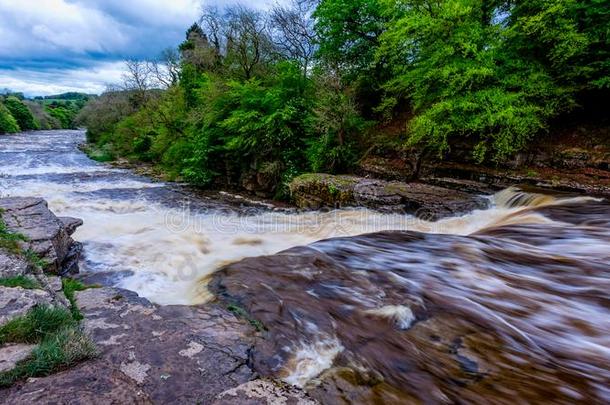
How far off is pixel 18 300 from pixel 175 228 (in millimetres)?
6529

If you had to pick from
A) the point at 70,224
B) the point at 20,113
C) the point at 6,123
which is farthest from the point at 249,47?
the point at 20,113

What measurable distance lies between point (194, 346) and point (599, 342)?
3.97 metres

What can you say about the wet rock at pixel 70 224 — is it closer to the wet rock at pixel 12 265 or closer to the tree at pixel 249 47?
the wet rock at pixel 12 265

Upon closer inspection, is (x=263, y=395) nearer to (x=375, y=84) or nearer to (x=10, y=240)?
(x=10, y=240)

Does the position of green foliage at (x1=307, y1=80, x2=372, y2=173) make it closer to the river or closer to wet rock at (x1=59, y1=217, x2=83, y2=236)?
the river

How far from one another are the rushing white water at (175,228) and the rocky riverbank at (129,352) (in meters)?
1.09

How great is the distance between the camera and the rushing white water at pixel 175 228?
6.05m

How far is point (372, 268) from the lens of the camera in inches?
212

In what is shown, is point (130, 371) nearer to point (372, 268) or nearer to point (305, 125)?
point (372, 268)

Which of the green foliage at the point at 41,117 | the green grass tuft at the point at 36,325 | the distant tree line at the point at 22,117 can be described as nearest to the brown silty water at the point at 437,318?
the green grass tuft at the point at 36,325

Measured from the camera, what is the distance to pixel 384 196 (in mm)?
11031

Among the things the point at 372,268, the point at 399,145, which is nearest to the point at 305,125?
the point at 399,145

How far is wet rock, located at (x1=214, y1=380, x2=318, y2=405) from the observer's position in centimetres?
236

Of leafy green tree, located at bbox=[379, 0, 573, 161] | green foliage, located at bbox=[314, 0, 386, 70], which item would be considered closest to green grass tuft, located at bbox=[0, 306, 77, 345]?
leafy green tree, located at bbox=[379, 0, 573, 161]
